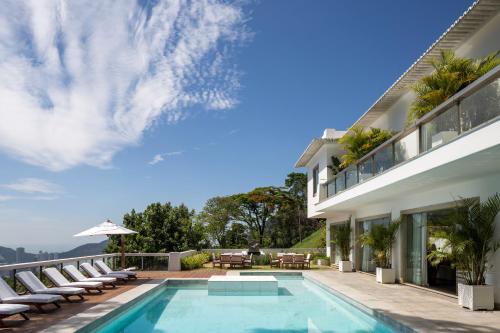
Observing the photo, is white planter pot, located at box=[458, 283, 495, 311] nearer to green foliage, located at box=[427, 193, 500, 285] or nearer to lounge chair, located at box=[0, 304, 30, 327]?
green foliage, located at box=[427, 193, 500, 285]

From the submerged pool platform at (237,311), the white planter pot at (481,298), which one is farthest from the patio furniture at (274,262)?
the white planter pot at (481,298)

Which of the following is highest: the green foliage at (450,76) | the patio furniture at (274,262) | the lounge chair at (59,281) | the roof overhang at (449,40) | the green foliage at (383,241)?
the roof overhang at (449,40)

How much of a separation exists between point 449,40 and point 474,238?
596cm

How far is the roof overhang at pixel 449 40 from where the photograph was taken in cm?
1129

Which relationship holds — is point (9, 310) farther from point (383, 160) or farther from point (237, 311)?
point (383, 160)

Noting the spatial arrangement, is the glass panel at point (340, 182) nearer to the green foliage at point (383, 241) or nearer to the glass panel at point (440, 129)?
the green foliage at point (383, 241)

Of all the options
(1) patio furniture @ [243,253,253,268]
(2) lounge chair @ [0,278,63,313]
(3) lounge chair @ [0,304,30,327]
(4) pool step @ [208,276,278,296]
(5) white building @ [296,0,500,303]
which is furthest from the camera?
(1) patio furniture @ [243,253,253,268]

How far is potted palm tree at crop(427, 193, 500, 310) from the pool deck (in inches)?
12.9

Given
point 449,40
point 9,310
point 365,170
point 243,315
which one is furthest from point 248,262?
point 9,310

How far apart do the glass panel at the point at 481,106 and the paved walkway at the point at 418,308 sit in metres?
3.65

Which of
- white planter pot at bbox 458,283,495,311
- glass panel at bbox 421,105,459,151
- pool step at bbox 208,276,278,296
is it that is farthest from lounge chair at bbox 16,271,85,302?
white planter pot at bbox 458,283,495,311

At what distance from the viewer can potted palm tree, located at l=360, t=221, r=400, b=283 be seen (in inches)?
619

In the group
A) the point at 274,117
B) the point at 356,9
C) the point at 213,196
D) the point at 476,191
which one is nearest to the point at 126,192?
the point at 213,196

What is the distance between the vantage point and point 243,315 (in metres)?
11.5
